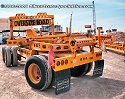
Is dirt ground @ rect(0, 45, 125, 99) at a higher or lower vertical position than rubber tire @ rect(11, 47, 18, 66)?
lower

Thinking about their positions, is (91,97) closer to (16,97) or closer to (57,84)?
(57,84)

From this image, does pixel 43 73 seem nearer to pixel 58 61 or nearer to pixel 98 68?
pixel 58 61

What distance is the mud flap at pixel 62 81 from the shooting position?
5.98m

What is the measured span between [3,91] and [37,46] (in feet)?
5.96

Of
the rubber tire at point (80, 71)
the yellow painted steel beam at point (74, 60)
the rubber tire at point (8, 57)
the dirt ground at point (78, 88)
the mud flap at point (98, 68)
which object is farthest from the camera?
the rubber tire at point (8, 57)

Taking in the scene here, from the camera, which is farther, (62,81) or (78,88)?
(78,88)

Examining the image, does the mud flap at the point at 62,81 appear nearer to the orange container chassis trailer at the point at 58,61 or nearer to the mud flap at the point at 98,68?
the orange container chassis trailer at the point at 58,61

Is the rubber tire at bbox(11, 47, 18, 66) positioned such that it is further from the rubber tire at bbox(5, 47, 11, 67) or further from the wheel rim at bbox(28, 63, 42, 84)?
the wheel rim at bbox(28, 63, 42, 84)

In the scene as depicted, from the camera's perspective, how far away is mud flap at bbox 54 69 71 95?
598 centimetres

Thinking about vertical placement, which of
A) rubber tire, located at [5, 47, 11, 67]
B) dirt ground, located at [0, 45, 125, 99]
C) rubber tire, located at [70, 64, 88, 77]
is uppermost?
rubber tire, located at [5, 47, 11, 67]

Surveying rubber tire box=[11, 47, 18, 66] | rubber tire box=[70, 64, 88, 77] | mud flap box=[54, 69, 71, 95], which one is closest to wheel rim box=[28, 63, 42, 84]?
mud flap box=[54, 69, 71, 95]

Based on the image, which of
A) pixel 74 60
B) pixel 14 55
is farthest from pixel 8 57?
pixel 74 60

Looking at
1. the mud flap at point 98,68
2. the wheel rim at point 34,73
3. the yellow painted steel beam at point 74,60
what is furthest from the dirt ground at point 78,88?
the yellow painted steel beam at point 74,60

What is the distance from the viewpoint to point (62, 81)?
611 cm
